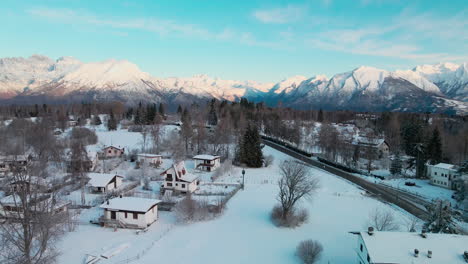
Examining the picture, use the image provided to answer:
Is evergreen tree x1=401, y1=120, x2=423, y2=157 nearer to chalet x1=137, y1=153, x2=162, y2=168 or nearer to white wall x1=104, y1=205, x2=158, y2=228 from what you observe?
chalet x1=137, y1=153, x2=162, y2=168

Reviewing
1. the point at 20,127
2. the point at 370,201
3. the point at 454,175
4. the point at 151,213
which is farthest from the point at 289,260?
the point at 20,127

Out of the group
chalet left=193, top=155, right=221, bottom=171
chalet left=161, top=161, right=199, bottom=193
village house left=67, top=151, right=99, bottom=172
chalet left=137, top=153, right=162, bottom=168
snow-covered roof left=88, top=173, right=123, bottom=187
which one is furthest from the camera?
chalet left=137, top=153, right=162, bottom=168

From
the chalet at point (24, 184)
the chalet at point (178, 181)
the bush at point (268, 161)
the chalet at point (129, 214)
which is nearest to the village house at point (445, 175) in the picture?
the bush at point (268, 161)

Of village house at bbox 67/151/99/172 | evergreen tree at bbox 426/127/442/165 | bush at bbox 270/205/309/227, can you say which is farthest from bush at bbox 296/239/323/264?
evergreen tree at bbox 426/127/442/165

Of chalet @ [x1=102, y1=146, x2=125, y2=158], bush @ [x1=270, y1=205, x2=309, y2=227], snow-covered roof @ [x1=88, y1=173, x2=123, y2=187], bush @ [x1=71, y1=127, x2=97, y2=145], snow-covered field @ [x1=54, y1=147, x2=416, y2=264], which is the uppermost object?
bush @ [x1=71, y1=127, x2=97, y2=145]

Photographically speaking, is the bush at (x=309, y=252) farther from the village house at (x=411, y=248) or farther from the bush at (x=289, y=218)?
the bush at (x=289, y=218)

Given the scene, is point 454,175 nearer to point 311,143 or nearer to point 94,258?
point 311,143
